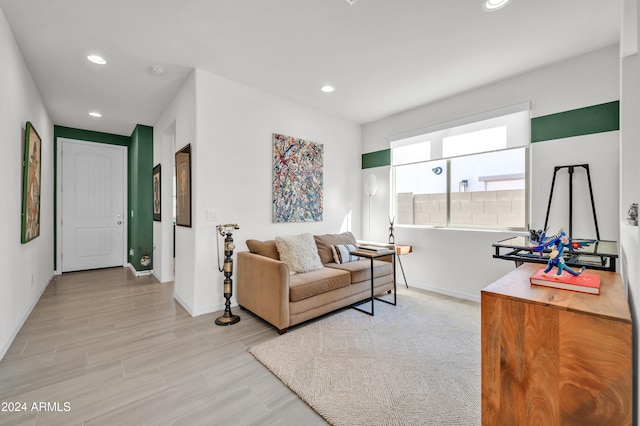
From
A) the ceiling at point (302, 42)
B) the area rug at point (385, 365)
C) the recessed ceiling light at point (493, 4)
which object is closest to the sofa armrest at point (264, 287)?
the area rug at point (385, 365)

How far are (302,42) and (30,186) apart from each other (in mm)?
3173

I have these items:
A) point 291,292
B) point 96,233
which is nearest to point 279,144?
point 291,292

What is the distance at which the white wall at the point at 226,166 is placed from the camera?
3.07 metres

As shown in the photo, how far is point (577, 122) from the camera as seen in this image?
2814mm

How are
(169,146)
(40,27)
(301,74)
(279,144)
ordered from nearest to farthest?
(40,27) → (301,74) → (279,144) → (169,146)

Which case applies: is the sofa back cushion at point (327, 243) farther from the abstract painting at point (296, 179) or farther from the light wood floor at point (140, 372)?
the light wood floor at point (140, 372)

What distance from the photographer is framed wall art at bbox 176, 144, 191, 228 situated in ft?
10.6

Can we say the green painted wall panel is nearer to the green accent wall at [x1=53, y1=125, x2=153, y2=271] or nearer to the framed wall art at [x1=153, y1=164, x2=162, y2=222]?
the green accent wall at [x1=53, y1=125, x2=153, y2=271]

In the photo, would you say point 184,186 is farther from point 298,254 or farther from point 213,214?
point 298,254

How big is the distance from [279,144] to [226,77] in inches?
38.9

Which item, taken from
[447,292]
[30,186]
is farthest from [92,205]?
[447,292]

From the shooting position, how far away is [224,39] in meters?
2.51

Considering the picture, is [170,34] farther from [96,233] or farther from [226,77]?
[96,233]

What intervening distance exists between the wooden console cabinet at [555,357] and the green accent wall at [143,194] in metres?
5.36
